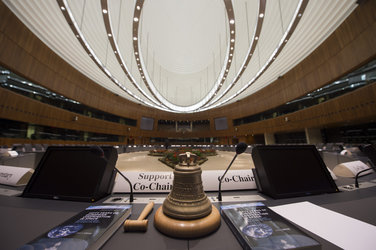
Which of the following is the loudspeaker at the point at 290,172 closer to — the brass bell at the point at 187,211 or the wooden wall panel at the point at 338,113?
the brass bell at the point at 187,211

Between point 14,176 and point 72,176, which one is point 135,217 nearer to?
point 72,176

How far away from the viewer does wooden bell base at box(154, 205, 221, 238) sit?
0.63 meters

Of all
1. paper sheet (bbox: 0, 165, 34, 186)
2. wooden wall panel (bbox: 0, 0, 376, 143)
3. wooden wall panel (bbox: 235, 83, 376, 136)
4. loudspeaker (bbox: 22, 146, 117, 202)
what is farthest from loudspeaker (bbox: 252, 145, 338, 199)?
wooden wall panel (bbox: 235, 83, 376, 136)

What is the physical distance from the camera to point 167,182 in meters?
1.36

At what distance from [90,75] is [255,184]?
16640 mm

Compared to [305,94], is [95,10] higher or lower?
higher

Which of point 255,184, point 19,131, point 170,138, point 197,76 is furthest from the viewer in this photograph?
point 170,138

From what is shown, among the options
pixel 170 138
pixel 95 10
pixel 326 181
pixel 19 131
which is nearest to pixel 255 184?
pixel 326 181

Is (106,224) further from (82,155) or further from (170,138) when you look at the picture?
(170,138)

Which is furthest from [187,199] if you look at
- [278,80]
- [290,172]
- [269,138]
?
[269,138]

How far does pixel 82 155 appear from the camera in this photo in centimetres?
121

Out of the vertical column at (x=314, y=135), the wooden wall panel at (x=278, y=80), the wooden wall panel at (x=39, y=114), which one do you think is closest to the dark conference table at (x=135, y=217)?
the wooden wall panel at (x=278, y=80)

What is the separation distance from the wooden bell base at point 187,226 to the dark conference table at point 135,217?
1.0 inches

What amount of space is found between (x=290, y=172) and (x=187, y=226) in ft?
3.65
